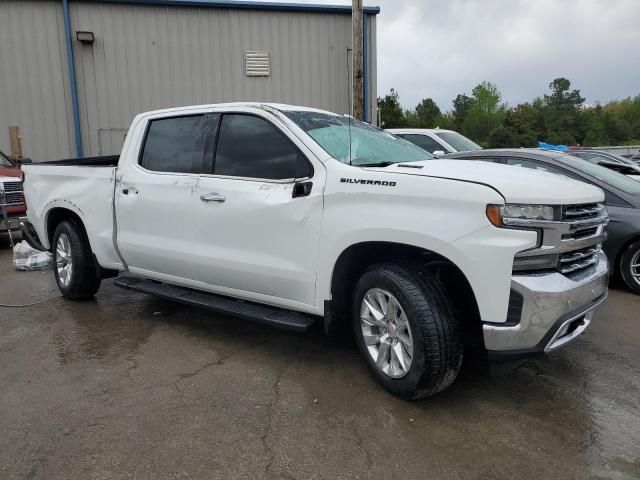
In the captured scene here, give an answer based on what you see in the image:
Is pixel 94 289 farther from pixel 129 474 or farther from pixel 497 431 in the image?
pixel 497 431

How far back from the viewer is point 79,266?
5.48 metres

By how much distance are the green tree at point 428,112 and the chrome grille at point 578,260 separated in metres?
79.7

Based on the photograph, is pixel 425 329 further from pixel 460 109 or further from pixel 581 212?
pixel 460 109

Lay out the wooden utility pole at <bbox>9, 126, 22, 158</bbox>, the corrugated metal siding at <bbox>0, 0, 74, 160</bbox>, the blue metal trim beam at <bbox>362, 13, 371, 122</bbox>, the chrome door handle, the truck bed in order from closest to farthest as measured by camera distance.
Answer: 1. the chrome door handle
2. the truck bed
3. the corrugated metal siding at <bbox>0, 0, 74, 160</bbox>
4. the wooden utility pole at <bbox>9, 126, 22, 158</bbox>
5. the blue metal trim beam at <bbox>362, 13, 371, 122</bbox>

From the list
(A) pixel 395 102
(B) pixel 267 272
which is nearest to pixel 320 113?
(B) pixel 267 272

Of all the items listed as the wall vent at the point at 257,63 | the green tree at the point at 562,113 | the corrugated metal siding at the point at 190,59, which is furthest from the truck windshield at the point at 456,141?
the green tree at the point at 562,113

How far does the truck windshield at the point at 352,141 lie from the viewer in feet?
12.2

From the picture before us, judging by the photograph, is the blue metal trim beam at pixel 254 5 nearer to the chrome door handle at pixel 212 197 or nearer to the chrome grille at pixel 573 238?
the chrome door handle at pixel 212 197

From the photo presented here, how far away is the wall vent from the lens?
42.4 ft

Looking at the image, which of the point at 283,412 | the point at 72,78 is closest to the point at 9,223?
the point at 72,78

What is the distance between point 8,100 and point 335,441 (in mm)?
12317

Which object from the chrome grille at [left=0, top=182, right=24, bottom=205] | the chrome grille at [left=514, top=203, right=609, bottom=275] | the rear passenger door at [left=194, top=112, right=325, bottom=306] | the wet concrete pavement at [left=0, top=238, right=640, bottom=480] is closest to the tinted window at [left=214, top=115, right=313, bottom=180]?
the rear passenger door at [left=194, top=112, right=325, bottom=306]

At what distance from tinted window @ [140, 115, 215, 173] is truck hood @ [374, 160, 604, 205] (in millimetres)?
1735

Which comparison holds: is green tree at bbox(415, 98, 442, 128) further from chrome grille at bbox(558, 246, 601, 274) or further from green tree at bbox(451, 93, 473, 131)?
chrome grille at bbox(558, 246, 601, 274)
